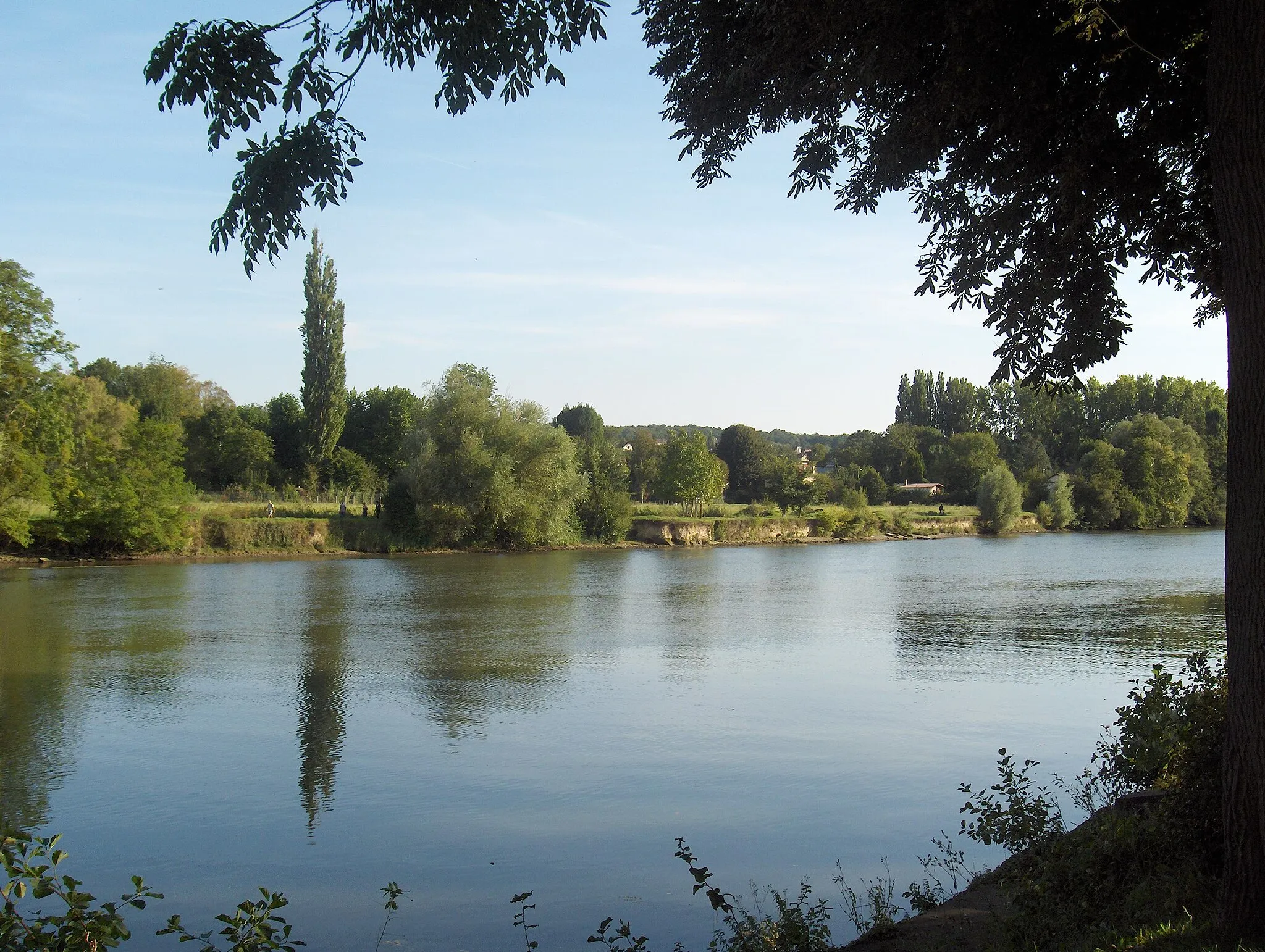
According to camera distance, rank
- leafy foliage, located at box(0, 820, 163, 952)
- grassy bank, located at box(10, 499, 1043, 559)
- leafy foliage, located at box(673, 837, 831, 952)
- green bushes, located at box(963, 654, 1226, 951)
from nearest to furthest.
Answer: leafy foliage, located at box(0, 820, 163, 952), green bushes, located at box(963, 654, 1226, 951), leafy foliage, located at box(673, 837, 831, 952), grassy bank, located at box(10, 499, 1043, 559)

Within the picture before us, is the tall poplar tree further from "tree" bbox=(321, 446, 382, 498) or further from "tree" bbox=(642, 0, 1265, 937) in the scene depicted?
"tree" bbox=(642, 0, 1265, 937)

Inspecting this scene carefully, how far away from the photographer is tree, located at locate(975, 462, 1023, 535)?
212ft

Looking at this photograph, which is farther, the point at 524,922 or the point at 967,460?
the point at 967,460

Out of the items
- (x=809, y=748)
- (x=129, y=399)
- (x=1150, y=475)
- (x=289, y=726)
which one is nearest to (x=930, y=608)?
(x=809, y=748)

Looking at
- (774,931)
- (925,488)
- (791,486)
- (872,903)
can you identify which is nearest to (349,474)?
(791,486)

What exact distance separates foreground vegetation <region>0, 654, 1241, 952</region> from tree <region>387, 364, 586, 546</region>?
38540 mm

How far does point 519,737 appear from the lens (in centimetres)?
1100

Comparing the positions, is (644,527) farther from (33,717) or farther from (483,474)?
(33,717)

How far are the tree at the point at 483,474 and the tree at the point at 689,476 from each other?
1660cm

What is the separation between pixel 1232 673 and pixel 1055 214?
410cm

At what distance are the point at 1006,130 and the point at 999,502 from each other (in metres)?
62.0

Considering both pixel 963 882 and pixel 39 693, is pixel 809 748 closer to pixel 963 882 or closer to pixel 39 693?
pixel 963 882

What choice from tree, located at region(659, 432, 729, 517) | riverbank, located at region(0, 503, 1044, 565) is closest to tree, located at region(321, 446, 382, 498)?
riverbank, located at region(0, 503, 1044, 565)

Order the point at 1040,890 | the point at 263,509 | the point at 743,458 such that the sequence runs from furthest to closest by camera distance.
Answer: the point at 743,458
the point at 263,509
the point at 1040,890
